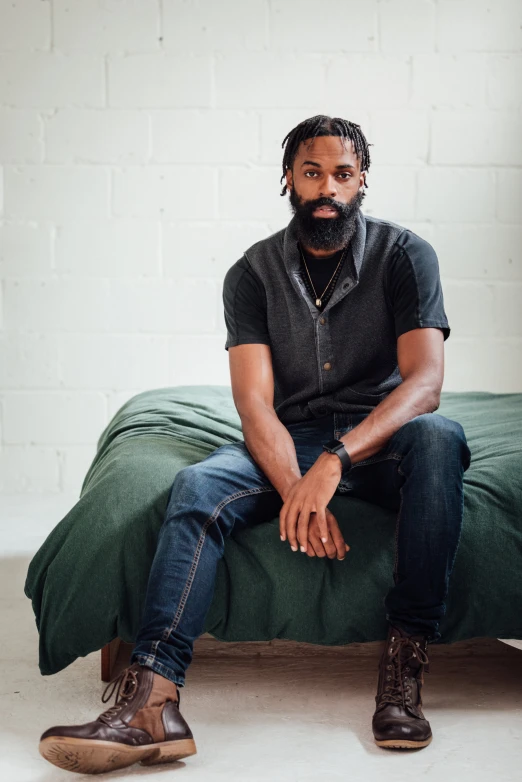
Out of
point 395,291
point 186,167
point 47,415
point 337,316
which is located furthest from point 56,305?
point 395,291

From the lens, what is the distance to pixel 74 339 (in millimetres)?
4094

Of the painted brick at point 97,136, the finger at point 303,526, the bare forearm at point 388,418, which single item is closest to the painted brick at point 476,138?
the painted brick at point 97,136

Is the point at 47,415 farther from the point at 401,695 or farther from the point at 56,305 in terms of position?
the point at 401,695

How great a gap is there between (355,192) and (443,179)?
1.94m

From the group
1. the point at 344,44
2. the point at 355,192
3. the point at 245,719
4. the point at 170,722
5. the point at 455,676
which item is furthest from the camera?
the point at 344,44

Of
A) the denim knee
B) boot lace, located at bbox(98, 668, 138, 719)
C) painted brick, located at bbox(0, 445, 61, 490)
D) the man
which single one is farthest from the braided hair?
painted brick, located at bbox(0, 445, 61, 490)

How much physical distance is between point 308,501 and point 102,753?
0.62 m

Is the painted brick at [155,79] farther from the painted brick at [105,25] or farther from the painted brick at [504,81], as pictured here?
the painted brick at [504,81]

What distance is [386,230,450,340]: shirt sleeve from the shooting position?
2.08 m

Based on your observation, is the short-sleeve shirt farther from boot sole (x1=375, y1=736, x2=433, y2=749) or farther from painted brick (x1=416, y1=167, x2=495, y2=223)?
painted brick (x1=416, y1=167, x2=495, y2=223)

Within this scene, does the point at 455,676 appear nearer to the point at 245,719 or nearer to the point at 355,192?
the point at 245,719

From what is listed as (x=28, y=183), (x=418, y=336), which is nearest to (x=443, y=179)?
(x=28, y=183)

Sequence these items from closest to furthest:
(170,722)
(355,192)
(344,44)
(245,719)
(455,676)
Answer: (170,722) → (245,719) → (455,676) → (355,192) → (344,44)

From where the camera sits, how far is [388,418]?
1.95m
